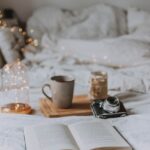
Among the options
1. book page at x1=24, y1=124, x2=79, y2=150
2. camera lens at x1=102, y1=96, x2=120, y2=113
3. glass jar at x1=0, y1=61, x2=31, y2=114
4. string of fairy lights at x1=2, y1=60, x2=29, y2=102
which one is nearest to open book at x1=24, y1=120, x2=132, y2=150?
book page at x1=24, y1=124, x2=79, y2=150

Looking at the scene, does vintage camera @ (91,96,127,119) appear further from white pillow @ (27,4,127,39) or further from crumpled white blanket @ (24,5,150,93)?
white pillow @ (27,4,127,39)

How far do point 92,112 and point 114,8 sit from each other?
1642 millimetres

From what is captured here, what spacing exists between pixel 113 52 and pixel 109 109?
935 mm

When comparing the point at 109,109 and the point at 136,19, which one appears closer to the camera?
the point at 109,109

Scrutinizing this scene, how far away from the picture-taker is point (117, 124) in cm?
116

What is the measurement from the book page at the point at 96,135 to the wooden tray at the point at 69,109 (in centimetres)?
13

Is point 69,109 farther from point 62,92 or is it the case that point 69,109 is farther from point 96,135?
point 96,135

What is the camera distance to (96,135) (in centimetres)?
103

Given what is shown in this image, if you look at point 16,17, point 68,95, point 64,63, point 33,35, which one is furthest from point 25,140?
point 16,17

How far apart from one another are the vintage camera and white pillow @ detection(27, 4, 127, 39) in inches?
54.1

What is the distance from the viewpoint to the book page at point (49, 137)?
0.97 meters

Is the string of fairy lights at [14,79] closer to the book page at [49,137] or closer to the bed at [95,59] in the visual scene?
the bed at [95,59]

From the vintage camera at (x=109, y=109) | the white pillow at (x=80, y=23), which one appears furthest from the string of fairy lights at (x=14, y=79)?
the white pillow at (x=80, y=23)

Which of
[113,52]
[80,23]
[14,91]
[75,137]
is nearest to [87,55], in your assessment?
[113,52]
